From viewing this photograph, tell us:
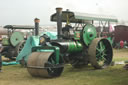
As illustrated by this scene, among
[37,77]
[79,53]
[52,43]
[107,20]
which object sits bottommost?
[37,77]

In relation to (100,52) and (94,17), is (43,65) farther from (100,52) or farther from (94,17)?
(94,17)

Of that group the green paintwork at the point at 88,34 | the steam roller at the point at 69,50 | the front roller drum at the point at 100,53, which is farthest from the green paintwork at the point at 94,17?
the front roller drum at the point at 100,53

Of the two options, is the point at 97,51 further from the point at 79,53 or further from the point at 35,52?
the point at 35,52

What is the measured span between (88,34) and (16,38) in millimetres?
4386

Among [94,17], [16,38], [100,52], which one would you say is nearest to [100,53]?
[100,52]

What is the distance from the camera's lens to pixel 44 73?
15.4 ft

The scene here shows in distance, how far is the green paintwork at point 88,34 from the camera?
6.05 m

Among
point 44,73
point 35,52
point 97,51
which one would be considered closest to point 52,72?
point 44,73

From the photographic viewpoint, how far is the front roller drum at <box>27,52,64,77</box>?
4.62 meters

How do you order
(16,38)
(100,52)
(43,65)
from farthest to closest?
(16,38) < (100,52) < (43,65)

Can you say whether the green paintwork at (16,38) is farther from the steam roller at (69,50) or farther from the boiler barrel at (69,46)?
the boiler barrel at (69,46)

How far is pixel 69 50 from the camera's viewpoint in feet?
18.7

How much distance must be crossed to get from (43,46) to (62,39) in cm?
80

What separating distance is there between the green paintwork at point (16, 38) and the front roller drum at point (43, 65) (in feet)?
14.7
